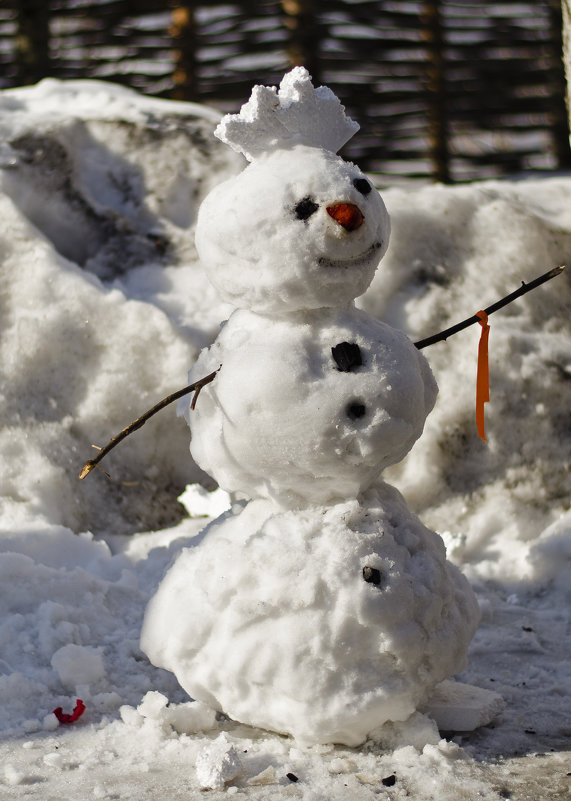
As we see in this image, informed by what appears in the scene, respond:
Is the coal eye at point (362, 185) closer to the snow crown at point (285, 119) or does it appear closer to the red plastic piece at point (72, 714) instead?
the snow crown at point (285, 119)

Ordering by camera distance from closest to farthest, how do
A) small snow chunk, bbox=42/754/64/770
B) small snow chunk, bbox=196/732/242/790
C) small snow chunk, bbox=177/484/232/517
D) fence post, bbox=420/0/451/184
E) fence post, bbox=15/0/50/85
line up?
small snow chunk, bbox=196/732/242/790 → small snow chunk, bbox=42/754/64/770 → small snow chunk, bbox=177/484/232/517 → fence post, bbox=15/0/50/85 → fence post, bbox=420/0/451/184

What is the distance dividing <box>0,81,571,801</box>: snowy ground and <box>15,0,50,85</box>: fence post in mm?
1297

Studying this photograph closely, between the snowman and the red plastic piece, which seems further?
the red plastic piece

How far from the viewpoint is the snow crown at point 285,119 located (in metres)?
2.07

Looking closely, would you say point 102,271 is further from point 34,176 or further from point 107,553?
point 107,553

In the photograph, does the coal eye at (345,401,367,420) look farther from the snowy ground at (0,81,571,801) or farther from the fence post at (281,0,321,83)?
the fence post at (281,0,321,83)

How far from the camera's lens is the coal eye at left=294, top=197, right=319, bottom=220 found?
2006 millimetres

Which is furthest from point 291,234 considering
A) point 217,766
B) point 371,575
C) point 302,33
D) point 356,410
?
point 302,33

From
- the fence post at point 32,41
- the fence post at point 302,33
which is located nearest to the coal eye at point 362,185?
the fence post at point 302,33

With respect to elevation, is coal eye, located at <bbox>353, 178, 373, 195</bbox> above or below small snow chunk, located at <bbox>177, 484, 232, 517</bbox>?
above

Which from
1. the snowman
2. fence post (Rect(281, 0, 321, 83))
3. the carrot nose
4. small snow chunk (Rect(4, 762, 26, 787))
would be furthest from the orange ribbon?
fence post (Rect(281, 0, 321, 83))

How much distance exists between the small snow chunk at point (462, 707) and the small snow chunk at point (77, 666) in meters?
0.85

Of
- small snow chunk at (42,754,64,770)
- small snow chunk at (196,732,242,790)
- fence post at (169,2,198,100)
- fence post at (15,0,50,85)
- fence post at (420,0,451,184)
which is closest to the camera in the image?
small snow chunk at (196,732,242,790)

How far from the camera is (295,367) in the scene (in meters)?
2.01
